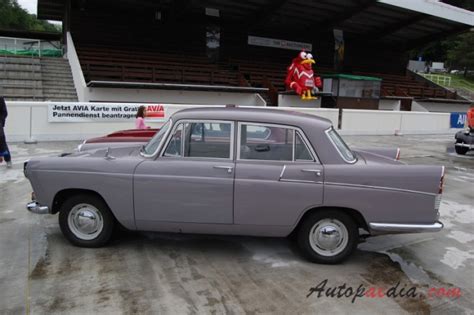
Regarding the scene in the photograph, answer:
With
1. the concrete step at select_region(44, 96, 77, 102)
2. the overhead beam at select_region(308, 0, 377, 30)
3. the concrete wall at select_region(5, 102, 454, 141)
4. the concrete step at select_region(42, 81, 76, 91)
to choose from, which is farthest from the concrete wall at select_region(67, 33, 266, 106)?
the overhead beam at select_region(308, 0, 377, 30)

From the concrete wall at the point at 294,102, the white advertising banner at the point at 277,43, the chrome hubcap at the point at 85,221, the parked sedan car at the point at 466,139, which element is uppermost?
the white advertising banner at the point at 277,43

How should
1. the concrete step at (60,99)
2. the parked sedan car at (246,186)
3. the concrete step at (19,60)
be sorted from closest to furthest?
1. the parked sedan car at (246,186)
2. the concrete step at (60,99)
3. the concrete step at (19,60)

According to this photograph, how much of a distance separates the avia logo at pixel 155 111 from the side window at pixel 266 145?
9678 millimetres

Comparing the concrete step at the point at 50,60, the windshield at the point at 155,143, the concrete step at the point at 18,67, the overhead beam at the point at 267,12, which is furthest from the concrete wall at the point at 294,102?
the windshield at the point at 155,143

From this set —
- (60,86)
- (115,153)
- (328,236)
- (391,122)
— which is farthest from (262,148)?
(60,86)

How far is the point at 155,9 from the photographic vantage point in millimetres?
23547

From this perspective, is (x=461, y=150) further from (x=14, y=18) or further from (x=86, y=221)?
(x=14, y=18)

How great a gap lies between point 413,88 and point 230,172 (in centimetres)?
3071

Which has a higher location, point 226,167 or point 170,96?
point 170,96

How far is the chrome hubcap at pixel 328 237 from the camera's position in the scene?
433cm

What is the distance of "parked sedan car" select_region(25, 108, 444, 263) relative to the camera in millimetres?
4219

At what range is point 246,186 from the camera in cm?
423

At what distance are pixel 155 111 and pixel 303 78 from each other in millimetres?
11007

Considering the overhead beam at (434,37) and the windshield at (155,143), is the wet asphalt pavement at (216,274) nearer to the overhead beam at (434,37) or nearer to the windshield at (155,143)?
the windshield at (155,143)
